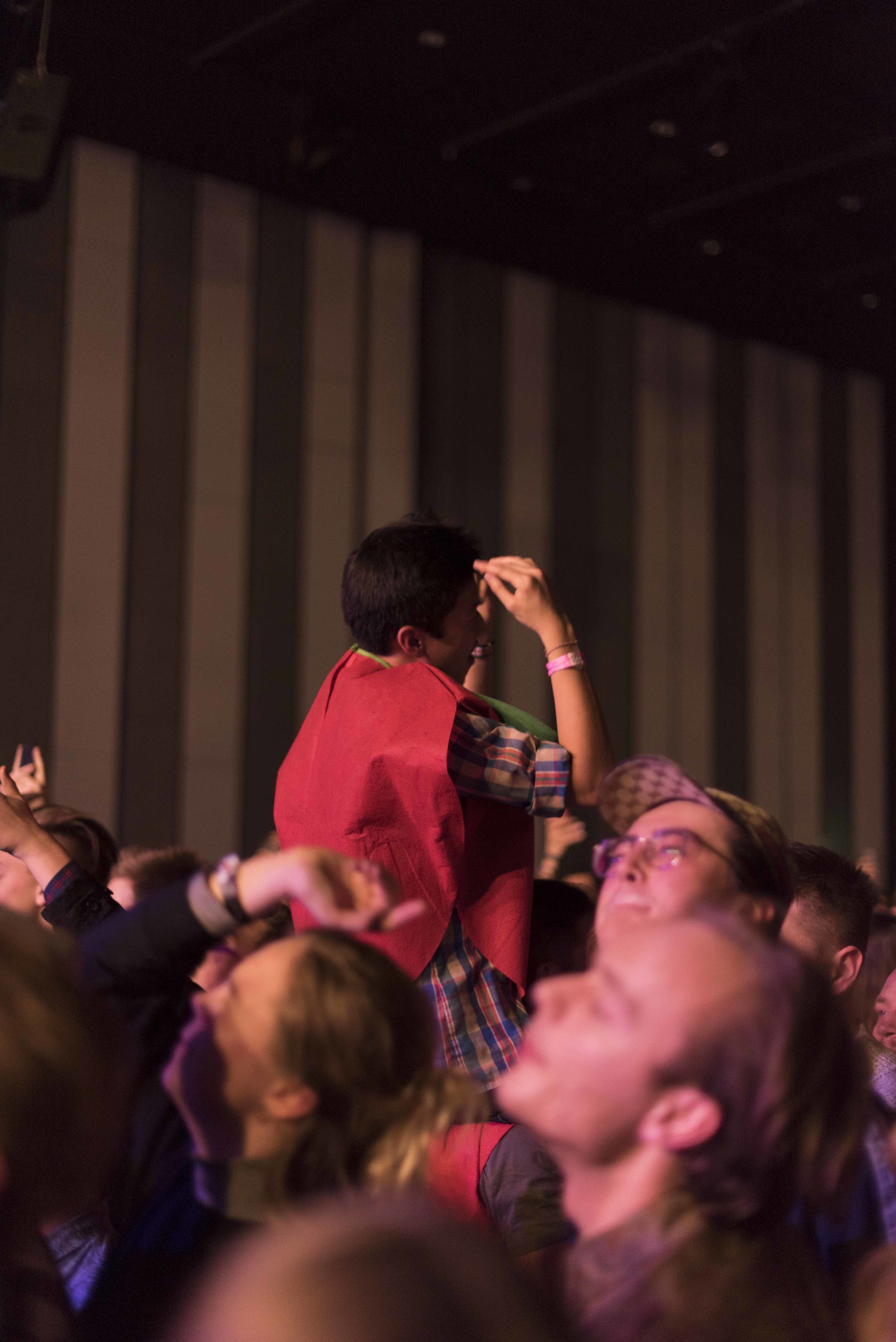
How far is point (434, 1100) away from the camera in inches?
48.0

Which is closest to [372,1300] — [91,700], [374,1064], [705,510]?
[374,1064]

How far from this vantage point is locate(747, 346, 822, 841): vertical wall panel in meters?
7.88

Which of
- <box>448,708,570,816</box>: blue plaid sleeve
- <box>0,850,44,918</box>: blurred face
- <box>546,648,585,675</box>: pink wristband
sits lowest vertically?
<box>0,850,44,918</box>: blurred face

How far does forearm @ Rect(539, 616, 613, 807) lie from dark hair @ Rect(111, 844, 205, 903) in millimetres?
962

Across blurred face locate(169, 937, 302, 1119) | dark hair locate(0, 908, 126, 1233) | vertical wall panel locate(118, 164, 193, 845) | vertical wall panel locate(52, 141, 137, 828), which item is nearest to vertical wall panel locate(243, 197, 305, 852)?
vertical wall panel locate(118, 164, 193, 845)

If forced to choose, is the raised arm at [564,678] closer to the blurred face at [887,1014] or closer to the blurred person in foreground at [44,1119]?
the blurred person in foreground at [44,1119]

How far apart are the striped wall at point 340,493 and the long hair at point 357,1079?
4.69 m

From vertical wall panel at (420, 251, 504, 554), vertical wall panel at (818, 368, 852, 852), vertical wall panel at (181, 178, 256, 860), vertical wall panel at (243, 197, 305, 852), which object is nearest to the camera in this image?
vertical wall panel at (181, 178, 256, 860)

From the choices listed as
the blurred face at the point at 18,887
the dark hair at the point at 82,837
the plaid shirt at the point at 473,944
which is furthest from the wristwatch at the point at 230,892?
the dark hair at the point at 82,837

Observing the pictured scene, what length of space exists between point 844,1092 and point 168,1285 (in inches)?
24.0

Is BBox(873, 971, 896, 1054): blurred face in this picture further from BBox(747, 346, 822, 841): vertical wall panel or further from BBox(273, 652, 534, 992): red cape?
BBox(747, 346, 822, 841): vertical wall panel

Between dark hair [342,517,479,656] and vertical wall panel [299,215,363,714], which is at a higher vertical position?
vertical wall panel [299,215,363,714]

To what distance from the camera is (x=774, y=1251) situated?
1.05 meters

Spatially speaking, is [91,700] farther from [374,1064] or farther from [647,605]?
[374,1064]
